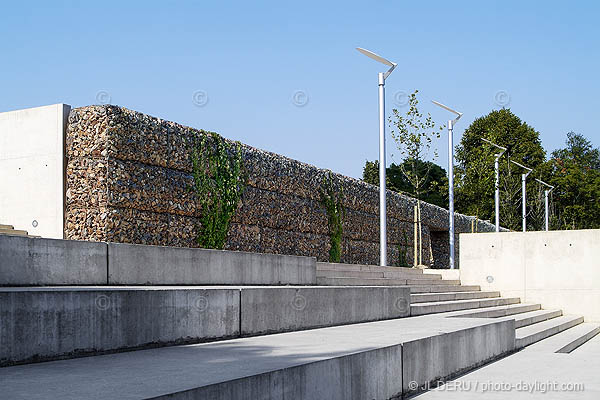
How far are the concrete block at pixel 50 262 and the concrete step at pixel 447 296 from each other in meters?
7.66

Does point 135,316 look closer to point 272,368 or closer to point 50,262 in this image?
point 50,262

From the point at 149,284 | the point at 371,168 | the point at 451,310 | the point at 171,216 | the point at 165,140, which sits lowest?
the point at 451,310

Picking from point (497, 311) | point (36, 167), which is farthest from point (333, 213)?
point (36, 167)

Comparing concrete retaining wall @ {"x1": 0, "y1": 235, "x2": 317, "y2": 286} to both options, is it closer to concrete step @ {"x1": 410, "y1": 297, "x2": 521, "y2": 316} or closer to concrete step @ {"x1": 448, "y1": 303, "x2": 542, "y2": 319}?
concrete step @ {"x1": 410, "y1": 297, "x2": 521, "y2": 316}

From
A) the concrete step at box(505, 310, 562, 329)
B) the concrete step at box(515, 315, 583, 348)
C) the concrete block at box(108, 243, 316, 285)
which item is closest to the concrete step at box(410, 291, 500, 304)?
the concrete step at box(505, 310, 562, 329)

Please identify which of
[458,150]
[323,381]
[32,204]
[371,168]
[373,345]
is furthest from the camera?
[371,168]

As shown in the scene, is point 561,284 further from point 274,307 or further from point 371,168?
point 371,168

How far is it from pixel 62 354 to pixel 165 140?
992 centimetres

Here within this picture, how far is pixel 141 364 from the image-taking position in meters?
4.89

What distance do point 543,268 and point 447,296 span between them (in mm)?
5905

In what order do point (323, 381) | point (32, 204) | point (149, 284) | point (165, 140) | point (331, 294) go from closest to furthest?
point (323, 381) → point (149, 284) → point (331, 294) → point (32, 204) → point (165, 140)

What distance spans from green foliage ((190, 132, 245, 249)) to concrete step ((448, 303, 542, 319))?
6.20 metres

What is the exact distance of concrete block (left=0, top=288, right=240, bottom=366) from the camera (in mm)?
4812

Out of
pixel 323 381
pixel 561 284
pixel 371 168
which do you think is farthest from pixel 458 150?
pixel 323 381
